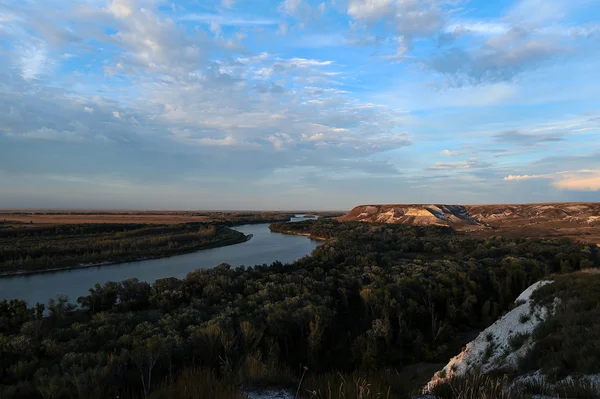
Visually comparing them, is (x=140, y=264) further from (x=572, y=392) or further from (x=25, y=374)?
(x=572, y=392)

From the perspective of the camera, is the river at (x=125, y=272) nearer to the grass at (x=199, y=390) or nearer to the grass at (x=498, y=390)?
the grass at (x=199, y=390)

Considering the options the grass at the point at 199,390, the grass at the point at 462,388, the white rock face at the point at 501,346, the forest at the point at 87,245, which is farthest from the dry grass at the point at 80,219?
the grass at the point at 462,388

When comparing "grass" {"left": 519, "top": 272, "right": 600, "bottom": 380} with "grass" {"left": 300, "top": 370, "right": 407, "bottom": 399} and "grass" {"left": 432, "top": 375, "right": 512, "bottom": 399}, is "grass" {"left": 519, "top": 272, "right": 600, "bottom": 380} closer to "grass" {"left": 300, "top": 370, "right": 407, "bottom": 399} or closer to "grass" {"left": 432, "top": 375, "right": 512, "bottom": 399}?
"grass" {"left": 432, "top": 375, "right": 512, "bottom": 399}

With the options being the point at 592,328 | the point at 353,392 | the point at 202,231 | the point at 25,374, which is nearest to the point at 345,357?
the point at 592,328

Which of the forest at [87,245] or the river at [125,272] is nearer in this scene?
the river at [125,272]

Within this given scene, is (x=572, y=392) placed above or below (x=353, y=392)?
below

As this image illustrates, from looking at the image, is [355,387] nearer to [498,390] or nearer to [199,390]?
[199,390]
